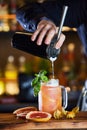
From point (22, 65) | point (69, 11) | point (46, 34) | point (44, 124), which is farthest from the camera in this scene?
point (22, 65)

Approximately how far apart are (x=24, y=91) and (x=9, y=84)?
369 millimetres

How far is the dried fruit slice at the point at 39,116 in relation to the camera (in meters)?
1.25

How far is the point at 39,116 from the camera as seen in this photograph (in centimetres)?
128

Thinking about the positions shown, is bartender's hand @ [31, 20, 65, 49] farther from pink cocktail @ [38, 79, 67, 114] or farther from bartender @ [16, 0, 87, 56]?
bartender @ [16, 0, 87, 56]

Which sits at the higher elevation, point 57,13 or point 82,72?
point 57,13

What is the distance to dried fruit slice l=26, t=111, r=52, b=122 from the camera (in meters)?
1.25

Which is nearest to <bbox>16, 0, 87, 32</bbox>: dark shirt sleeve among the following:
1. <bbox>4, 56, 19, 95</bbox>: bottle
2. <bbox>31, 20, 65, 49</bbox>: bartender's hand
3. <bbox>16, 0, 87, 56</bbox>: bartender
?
<bbox>16, 0, 87, 56</bbox>: bartender

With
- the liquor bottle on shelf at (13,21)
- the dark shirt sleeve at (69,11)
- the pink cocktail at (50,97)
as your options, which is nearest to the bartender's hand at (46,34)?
the pink cocktail at (50,97)

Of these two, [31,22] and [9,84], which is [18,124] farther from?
[9,84]

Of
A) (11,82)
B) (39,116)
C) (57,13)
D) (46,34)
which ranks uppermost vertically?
(57,13)

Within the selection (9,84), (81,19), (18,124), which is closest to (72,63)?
(9,84)

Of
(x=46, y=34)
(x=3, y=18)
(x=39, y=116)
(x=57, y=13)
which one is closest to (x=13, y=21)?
(x=3, y=18)

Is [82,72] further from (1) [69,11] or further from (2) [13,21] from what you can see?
(1) [69,11]

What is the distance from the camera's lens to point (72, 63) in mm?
2930
